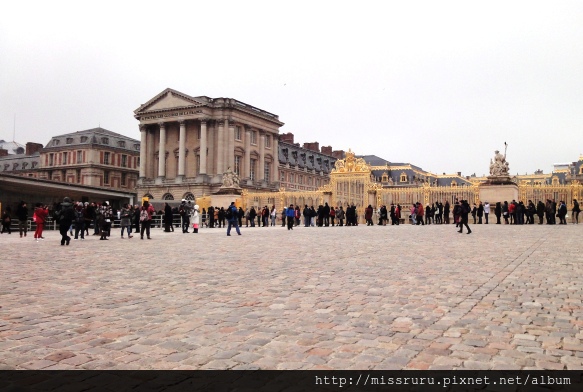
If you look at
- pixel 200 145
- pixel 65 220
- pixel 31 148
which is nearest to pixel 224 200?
pixel 65 220

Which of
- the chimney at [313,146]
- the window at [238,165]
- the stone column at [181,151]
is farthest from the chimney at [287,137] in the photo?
the stone column at [181,151]

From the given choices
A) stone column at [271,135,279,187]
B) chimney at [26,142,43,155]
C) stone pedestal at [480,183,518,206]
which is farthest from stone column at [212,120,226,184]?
chimney at [26,142,43,155]

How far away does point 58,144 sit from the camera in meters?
85.6

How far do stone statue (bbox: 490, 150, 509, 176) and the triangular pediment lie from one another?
47.1 meters

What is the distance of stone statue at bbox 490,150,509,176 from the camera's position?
28.6 metres

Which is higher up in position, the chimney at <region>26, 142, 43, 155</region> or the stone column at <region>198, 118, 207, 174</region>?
the chimney at <region>26, 142, 43, 155</region>

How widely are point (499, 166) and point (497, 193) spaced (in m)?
1.56

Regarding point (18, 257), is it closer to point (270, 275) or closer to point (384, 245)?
point (270, 275)

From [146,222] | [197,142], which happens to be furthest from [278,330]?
[197,142]

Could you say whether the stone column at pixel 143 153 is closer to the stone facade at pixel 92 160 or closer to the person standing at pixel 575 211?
the stone facade at pixel 92 160

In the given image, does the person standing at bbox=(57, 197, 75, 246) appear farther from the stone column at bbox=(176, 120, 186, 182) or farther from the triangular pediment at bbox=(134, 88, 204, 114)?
the triangular pediment at bbox=(134, 88, 204, 114)

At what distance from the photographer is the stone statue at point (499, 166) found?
28.6 metres

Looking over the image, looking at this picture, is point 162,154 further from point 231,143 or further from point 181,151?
point 231,143

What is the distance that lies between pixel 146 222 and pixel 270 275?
11.9 m
